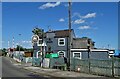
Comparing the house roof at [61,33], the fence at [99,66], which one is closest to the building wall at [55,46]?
the house roof at [61,33]

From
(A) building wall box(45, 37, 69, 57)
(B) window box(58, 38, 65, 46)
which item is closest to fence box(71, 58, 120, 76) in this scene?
(A) building wall box(45, 37, 69, 57)

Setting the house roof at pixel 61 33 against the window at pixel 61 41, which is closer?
the window at pixel 61 41

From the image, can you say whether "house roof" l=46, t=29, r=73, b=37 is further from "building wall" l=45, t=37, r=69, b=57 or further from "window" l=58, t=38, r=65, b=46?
"building wall" l=45, t=37, r=69, b=57

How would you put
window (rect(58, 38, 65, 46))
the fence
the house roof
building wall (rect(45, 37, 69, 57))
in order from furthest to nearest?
1. the house roof
2. window (rect(58, 38, 65, 46))
3. building wall (rect(45, 37, 69, 57))
4. the fence

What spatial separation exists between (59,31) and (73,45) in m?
5.32

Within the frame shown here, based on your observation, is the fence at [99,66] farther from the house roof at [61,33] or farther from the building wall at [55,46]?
the house roof at [61,33]

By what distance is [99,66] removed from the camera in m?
25.9

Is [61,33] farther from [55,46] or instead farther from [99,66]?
[99,66]

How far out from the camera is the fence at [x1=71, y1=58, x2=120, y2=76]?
23.4 meters

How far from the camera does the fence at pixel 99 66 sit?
920 inches

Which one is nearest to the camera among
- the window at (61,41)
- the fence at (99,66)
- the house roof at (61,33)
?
the fence at (99,66)

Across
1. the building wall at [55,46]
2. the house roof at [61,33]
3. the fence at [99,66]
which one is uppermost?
the house roof at [61,33]

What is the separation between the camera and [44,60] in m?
41.1

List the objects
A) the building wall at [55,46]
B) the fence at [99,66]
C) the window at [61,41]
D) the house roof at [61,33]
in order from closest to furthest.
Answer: the fence at [99,66] → the building wall at [55,46] → the window at [61,41] → the house roof at [61,33]
